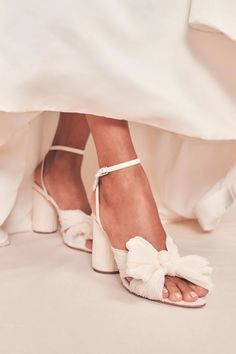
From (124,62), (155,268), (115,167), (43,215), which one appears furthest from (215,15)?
(43,215)

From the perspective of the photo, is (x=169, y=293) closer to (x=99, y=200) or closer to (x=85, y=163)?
(x=99, y=200)

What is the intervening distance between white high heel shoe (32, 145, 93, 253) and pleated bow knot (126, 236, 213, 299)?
221mm

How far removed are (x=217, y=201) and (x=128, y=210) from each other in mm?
352

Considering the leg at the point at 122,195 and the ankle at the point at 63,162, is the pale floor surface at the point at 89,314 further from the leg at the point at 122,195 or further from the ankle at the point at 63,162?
the ankle at the point at 63,162

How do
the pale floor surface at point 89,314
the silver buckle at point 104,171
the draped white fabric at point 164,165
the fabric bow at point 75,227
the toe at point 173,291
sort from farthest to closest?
the draped white fabric at point 164,165, the fabric bow at point 75,227, the silver buckle at point 104,171, the toe at point 173,291, the pale floor surface at point 89,314

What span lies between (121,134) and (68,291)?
0.28 metres

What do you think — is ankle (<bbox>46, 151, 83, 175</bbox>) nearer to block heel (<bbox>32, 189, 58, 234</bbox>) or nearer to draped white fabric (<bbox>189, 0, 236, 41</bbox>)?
block heel (<bbox>32, 189, 58, 234</bbox>)

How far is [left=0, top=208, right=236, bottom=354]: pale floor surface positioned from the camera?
71cm

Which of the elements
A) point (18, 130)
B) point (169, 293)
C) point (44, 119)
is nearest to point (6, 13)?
point (18, 130)

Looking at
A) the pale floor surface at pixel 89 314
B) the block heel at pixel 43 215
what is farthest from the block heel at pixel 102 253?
the block heel at pixel 43 215

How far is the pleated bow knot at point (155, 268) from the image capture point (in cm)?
85

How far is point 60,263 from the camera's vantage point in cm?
101

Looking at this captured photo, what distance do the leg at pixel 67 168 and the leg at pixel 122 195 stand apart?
0.20 meters

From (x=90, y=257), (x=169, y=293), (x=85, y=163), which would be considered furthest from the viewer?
(x=85, y=163)
